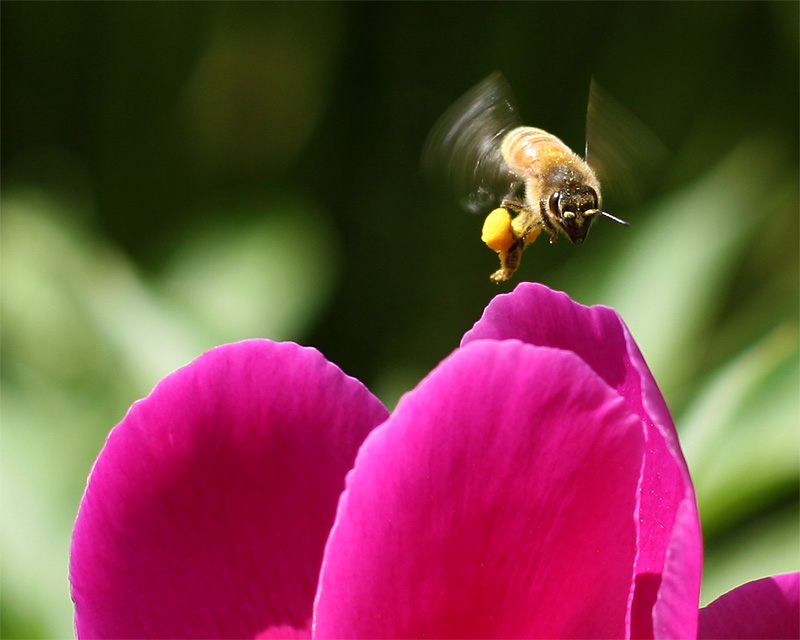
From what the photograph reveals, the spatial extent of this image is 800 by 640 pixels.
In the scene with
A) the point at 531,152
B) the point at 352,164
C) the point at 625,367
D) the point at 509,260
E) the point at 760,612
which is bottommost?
the point at 760,612

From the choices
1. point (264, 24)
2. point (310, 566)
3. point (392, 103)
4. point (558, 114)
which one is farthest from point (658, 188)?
point (310, 566)

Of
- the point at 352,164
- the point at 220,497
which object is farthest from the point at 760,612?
the point at 352,164

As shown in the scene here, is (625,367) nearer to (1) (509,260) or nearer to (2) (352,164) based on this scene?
(1) (509,260)

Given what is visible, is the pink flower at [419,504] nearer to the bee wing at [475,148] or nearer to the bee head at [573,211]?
the bee head at [573,211]

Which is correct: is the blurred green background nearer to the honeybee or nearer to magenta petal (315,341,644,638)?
the honeybee

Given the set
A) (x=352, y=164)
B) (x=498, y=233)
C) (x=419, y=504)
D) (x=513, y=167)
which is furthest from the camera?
(x=352, y=164)

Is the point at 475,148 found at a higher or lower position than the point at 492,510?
higher

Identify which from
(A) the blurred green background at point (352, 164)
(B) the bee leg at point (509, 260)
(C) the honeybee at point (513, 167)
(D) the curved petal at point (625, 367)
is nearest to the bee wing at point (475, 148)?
(C) the honeybee at point (513, 167)

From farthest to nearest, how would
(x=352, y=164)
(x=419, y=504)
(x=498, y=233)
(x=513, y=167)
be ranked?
(x=352, y=164), (x=513, y=167), (x=498, y=233), (x=419, y=504)
